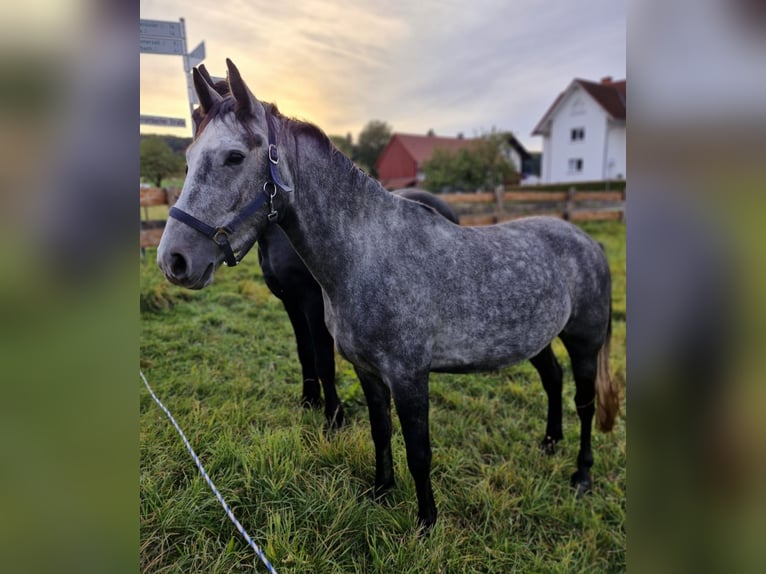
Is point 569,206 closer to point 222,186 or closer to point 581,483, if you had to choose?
point 581,483

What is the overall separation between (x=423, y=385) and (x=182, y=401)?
1.95m

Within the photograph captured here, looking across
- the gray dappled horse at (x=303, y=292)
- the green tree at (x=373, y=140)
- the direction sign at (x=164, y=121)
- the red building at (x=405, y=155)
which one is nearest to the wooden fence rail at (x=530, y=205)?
the gray dappled horse at (x=303, y=292)

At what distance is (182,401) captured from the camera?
120 inches

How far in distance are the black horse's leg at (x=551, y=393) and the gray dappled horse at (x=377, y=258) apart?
2.09ft

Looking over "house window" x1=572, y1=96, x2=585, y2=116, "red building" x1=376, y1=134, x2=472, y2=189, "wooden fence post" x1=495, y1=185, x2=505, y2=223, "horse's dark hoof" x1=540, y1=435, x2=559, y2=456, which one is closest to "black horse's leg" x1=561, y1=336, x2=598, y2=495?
"horse's dark hoof" x1=540, y1=435, x2=559, y2=456

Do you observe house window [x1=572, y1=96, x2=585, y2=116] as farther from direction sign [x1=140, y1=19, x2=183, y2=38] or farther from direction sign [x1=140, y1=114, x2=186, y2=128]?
direction sign [x1=140, y1=19, x2=183, y2=38]

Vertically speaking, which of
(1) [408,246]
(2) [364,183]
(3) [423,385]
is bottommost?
(3) [423,385]

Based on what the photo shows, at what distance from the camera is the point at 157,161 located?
570cm

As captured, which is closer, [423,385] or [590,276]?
[423,385]

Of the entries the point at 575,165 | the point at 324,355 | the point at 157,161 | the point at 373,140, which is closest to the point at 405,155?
the point at 373,140
